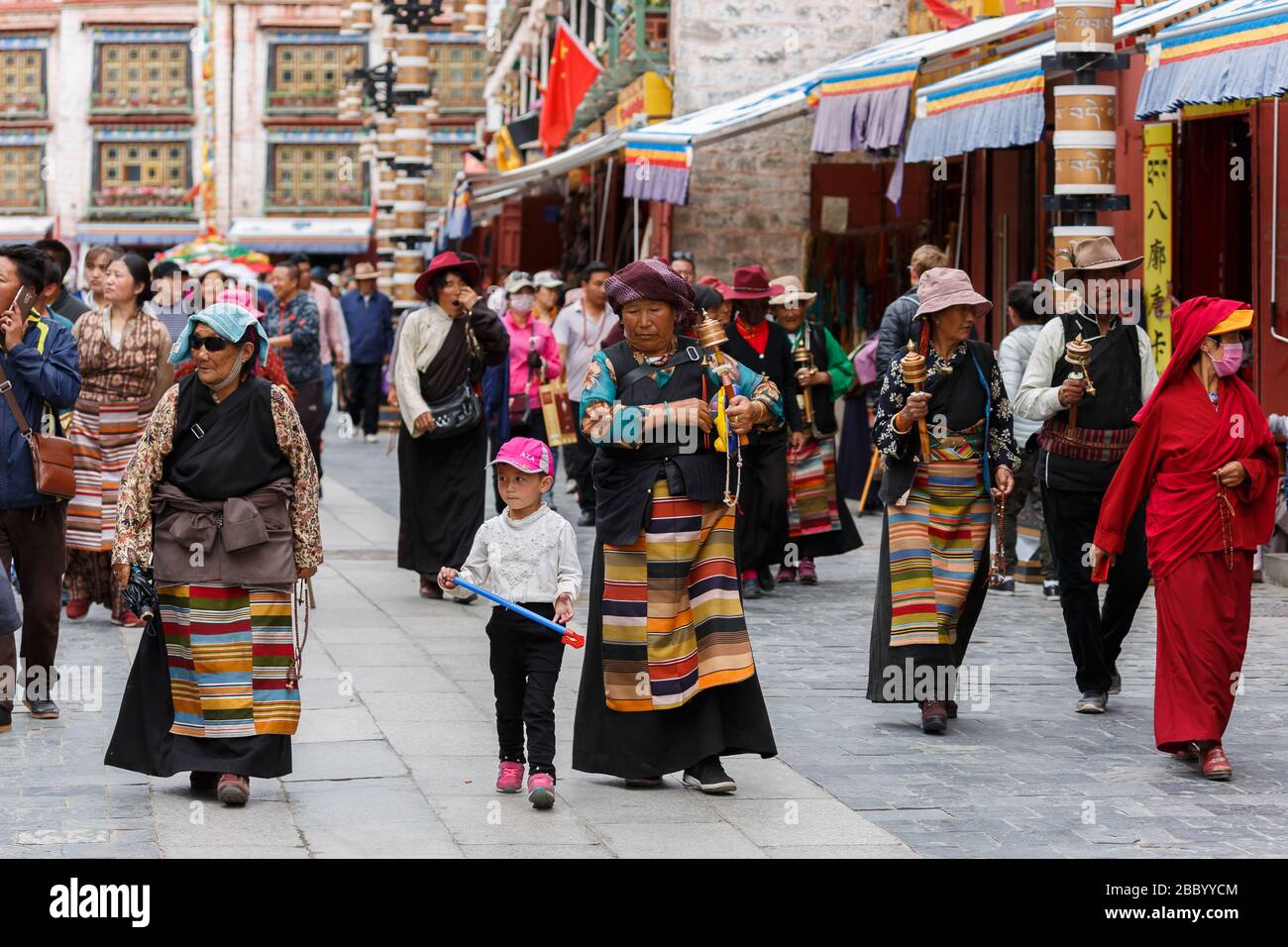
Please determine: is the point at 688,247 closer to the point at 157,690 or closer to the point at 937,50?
the point at 937,50

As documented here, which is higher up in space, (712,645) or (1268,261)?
(1268,261)

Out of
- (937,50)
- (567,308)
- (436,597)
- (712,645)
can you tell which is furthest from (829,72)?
(712,645)

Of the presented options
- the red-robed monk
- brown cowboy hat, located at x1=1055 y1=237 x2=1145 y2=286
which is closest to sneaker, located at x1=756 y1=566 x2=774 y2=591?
brown cowboy hat, located at x1=1055 y1=237 x2=1145 y2=286

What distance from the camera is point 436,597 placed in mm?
12195

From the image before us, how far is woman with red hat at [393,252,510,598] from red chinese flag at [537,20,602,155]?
11677 mm

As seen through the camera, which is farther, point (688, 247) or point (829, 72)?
point (688, 247)

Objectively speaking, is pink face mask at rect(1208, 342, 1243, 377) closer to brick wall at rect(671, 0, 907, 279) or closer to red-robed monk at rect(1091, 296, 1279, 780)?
red-robed monk at rect(1091, 296, 1279, 780)

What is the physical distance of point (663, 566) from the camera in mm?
7117

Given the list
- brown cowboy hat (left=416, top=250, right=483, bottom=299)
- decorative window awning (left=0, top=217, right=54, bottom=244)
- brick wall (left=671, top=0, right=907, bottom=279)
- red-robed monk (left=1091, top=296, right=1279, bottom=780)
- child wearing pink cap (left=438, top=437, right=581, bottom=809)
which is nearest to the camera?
child wearing pink cap (left=438, top=437, right=581, bottom=809)

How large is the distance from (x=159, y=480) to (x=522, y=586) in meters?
1.22

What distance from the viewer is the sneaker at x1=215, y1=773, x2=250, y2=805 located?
6.81 metres

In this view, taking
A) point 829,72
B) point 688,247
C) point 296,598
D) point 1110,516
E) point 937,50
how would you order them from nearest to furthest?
1. point 296,598
2. point 1110,516
3. point 937,50
4. point 829,72
5. point 688,247

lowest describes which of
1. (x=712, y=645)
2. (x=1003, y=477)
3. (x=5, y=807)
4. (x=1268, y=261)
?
(x=5, y=807)

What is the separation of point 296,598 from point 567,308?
8.85 metres
